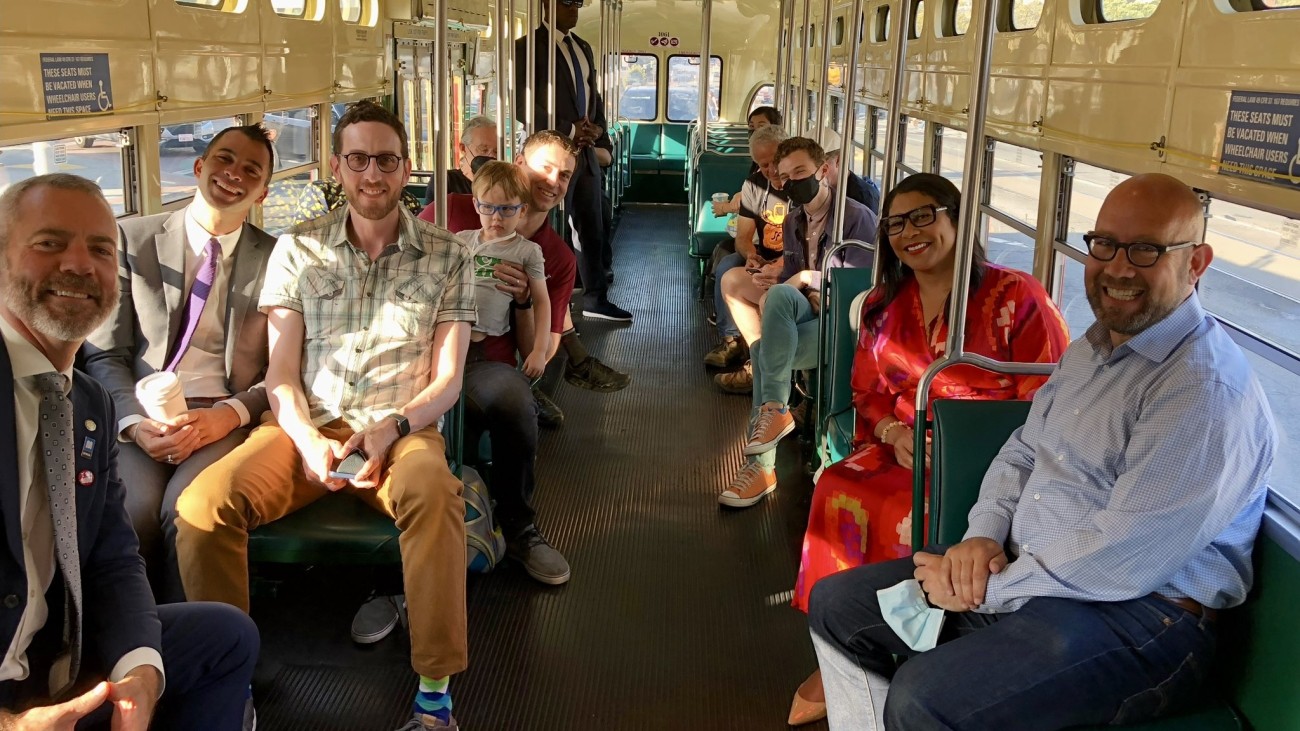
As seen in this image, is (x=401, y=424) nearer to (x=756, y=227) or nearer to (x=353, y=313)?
(x=353, y=313)

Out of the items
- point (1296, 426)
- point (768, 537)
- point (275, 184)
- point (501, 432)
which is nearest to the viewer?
point (1296, 426)

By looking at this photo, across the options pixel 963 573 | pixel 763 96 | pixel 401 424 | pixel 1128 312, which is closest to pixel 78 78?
pixel 401 424

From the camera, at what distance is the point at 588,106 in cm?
809

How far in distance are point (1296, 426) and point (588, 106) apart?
6.02 m

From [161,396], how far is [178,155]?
170 centimetres

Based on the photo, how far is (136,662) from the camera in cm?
206

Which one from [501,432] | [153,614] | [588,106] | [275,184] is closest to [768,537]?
[501,432]

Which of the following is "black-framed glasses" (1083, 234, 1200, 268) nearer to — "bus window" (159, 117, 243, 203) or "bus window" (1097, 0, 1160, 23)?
"bus window" (1097, 0, 1160, 23)

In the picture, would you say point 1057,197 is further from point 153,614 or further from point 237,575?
point 153,614

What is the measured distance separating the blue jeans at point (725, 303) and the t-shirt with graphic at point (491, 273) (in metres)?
2.30

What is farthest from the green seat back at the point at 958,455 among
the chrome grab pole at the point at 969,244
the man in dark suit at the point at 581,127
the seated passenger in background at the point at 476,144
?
the man in dark suit at the point at 581,127

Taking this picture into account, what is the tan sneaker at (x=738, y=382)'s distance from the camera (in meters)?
6.31

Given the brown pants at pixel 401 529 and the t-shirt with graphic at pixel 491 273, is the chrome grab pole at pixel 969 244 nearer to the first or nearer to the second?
the brown pants at pixel 401 529

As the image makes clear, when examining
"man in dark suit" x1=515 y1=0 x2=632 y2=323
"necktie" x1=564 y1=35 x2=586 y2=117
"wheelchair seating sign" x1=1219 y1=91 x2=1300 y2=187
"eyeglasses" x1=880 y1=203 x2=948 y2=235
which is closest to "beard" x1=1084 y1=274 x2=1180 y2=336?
"wheelchair seating sign" x1=1219 y1=91 x2=1300 y2=187
